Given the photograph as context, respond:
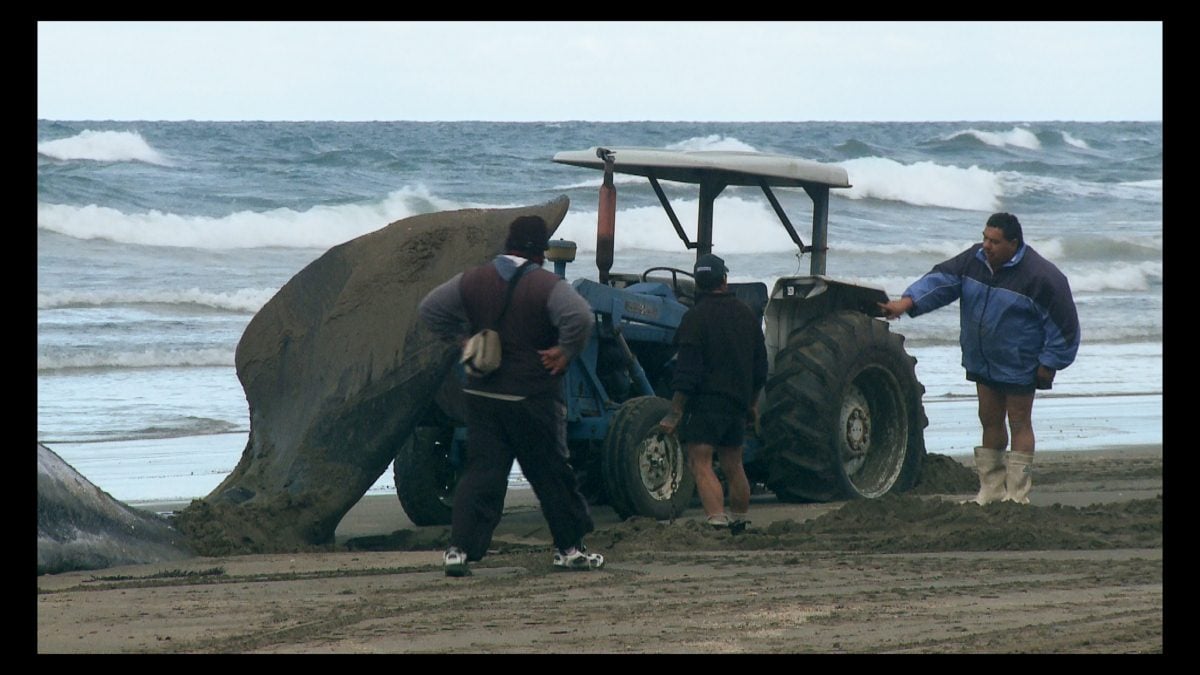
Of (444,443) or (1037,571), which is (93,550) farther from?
(1037,571)

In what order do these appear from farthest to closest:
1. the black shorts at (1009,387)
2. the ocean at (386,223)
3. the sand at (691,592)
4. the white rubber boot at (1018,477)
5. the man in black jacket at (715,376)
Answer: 1. the ocean at (386,223)
2. the white rubber boot at (1018,477)
3. the black shorts at (1009,387)
4. the man in black jacket at (715,376)
5. the sand at (691,592)

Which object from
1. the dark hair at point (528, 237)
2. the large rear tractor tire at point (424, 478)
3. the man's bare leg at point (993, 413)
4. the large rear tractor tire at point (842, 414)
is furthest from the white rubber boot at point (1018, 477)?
the dark hair at point (528, 237)

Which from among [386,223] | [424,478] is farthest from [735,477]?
[386,223]

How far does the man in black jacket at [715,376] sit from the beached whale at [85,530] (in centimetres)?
257

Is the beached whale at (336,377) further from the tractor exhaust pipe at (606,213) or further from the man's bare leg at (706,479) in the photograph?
the man's bare leg at (706,479)

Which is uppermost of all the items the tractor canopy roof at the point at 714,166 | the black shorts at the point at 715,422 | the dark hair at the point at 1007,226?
the tractor canopy roof at the point at 714,166

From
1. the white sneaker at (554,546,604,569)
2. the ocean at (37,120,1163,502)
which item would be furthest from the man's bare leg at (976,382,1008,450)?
the white sneaker at (554,546,604,569)

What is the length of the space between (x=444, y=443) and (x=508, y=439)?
1.99 metres

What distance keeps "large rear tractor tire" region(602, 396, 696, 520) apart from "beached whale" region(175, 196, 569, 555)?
1.05m

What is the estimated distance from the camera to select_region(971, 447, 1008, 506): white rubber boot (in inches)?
375

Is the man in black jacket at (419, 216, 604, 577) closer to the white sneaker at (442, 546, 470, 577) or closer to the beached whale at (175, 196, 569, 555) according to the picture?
the white sneaker at (442, 546, 470, 577)

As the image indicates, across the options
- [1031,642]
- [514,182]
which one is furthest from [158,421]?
[514,182]

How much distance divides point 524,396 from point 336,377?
144cm

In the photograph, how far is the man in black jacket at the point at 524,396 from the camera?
25.2ft
